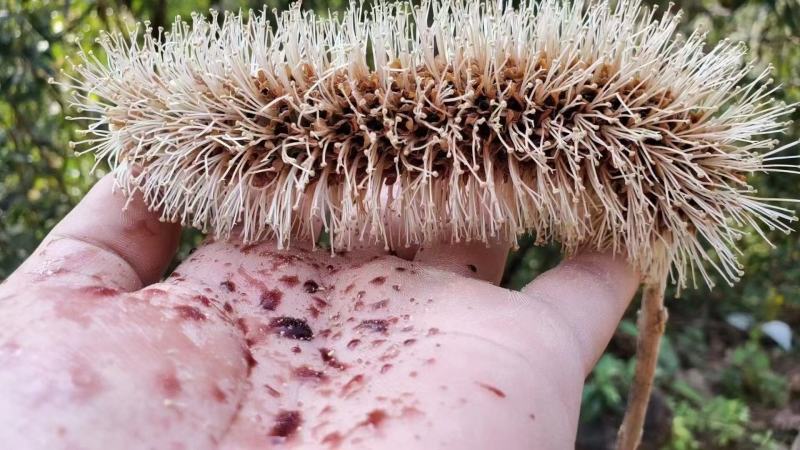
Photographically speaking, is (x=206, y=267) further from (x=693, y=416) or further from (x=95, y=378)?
(x=693, y=416)

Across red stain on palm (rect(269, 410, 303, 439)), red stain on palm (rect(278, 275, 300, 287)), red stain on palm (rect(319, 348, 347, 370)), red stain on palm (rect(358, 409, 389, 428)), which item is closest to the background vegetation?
red stain on palm (rect(278, 275, 300, 287))

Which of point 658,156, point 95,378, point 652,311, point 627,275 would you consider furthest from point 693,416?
point 95,378

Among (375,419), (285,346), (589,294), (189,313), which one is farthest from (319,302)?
(589,294)

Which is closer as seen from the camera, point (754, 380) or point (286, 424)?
point (286, 424)

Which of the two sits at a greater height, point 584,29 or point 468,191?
point 584,29

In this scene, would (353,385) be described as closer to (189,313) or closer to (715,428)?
(189,313)

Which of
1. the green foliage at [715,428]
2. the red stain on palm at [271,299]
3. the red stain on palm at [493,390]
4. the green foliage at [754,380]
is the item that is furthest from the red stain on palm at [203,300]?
the green foliage at [754,380]
